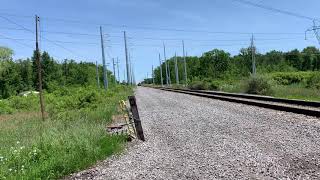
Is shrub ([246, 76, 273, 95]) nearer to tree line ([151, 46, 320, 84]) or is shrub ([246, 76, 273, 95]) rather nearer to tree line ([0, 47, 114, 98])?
tree line ([151, 46, 320, 84])

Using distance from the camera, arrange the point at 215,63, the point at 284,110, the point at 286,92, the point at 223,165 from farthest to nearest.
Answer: the point at 215,63 → the point at 286,92 → the point at 284,110 → the point at 223,165

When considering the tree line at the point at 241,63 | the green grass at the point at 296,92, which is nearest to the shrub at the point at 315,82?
the green grass at the point at 296,92

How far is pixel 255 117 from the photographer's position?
17469 millimetres

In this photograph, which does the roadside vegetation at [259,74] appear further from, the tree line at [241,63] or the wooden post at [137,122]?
the wooden post at [137,122]

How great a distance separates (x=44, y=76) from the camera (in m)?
132

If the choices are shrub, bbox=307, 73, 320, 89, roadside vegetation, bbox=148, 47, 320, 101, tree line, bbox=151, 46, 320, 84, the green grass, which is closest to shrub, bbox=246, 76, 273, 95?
roadside vegetation, bbox=148, 47, 320, 101

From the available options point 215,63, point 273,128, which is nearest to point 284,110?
point 273,128

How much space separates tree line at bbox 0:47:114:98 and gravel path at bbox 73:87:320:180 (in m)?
110

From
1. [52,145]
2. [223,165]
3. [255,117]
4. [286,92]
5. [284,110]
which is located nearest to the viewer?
[223,165]

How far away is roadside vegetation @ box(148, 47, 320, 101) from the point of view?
3769 centimetres

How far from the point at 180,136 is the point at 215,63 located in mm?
135734

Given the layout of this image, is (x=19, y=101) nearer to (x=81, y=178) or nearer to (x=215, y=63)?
(x=81, y=178)

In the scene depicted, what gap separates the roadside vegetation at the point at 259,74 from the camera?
37.7 metres

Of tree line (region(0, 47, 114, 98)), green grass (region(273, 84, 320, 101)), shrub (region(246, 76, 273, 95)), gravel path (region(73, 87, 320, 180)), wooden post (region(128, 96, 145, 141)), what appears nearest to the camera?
gravel path (region(73, 87, 320, 180))
